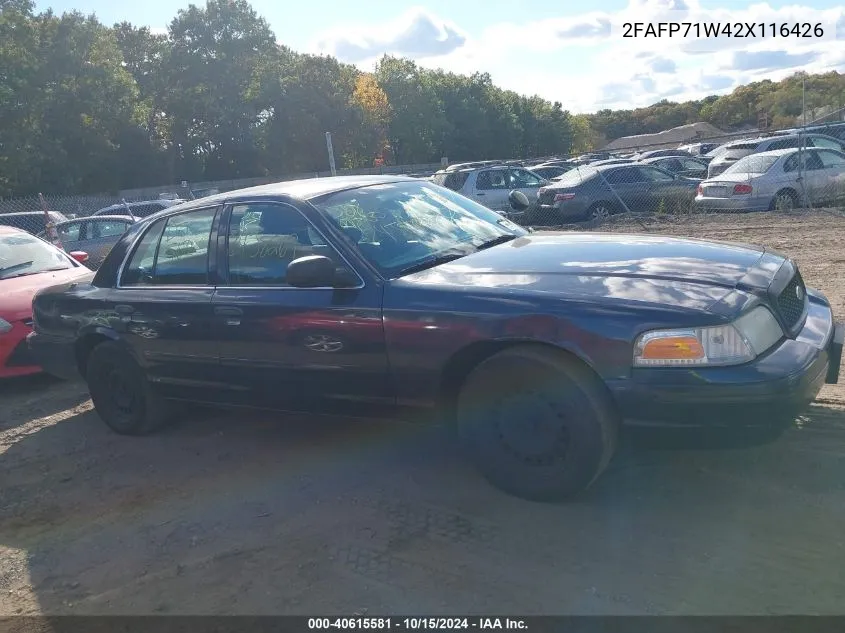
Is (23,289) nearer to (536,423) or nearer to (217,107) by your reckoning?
(536,423)

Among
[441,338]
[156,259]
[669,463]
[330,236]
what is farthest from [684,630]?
[156,259]

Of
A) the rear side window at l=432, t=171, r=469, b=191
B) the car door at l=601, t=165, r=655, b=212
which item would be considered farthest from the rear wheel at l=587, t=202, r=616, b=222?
the rear side window at l=432, t=171, r=469, b=191

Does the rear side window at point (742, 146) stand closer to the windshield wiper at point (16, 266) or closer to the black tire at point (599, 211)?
the black tire at point (599, 211)

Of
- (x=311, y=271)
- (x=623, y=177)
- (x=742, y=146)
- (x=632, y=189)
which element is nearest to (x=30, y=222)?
(x=623, y=177)

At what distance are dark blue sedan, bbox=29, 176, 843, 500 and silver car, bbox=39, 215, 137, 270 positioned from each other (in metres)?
10.3

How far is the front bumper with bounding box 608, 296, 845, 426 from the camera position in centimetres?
330

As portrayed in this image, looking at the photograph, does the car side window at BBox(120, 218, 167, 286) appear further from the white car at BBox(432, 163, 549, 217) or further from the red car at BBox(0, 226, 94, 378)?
the white car at BBox(432, 163, 549, 217)

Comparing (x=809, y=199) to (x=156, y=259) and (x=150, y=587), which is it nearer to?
(x=156, y=259)

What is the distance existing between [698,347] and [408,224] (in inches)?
75.4

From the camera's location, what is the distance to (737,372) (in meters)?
3.32

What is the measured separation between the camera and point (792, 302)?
397 centimetres

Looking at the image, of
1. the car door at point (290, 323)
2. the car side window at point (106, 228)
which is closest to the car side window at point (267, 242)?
the car door at point (290, 323)

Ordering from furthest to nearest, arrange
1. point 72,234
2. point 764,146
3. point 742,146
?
point 742,146
point 764,146
point 72,234

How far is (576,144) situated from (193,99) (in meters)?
35.4
